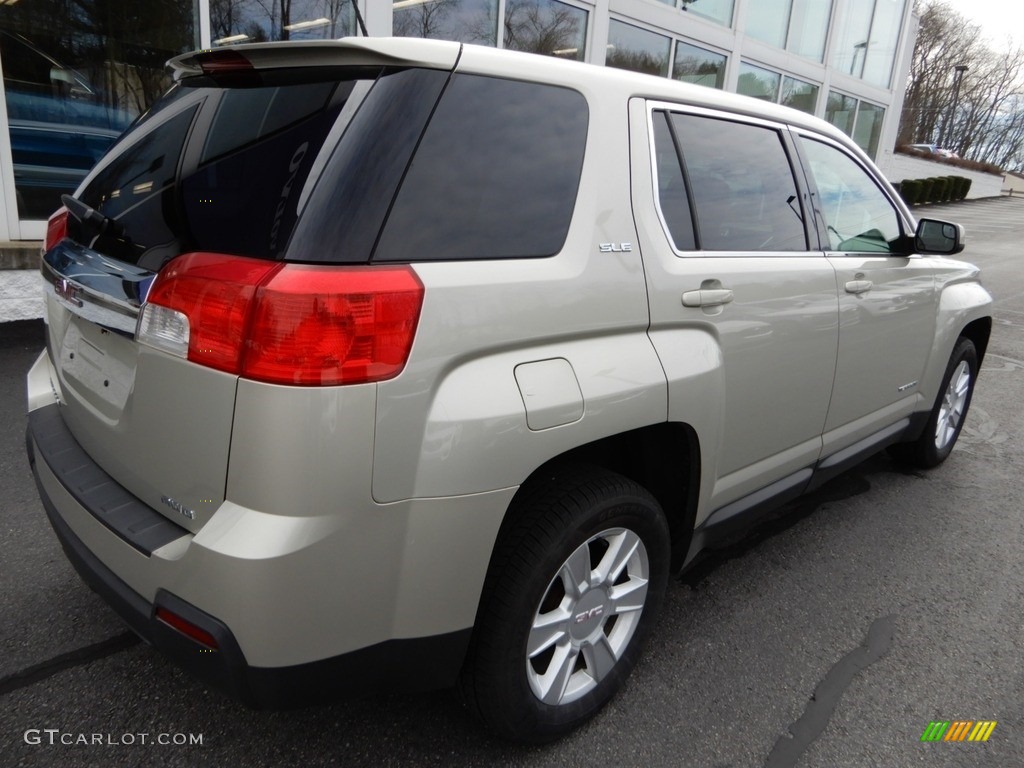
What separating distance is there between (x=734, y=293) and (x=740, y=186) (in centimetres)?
48

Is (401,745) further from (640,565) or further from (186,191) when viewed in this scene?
(186,191)

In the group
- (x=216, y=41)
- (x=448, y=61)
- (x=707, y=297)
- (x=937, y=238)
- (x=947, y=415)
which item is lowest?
(x=947, y=415)

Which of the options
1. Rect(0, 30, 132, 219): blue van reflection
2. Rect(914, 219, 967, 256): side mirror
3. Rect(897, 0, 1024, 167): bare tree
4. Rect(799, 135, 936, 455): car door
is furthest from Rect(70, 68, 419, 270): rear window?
Rect(897, 0, 1024, 167): bare tree

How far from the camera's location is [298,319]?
57.4 inches

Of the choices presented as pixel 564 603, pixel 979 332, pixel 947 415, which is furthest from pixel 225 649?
pixel 979 332

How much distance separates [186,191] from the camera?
1.76 m

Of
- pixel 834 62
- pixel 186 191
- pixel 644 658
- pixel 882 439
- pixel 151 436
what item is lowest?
pixel 644 658

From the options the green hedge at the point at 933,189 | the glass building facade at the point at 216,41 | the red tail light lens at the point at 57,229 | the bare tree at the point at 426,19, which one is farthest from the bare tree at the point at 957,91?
the red tail light lens at the point at 57,229

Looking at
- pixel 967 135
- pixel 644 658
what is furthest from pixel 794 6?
pixel 967 135

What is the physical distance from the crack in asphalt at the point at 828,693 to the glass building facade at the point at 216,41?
3.23m

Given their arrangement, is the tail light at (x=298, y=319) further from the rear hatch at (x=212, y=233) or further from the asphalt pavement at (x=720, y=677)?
the asphalt pavement at (x=720, y=677)

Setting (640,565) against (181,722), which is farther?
(640,565)

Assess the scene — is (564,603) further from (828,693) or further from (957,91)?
(957,91)

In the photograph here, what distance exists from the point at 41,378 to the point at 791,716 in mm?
2642
